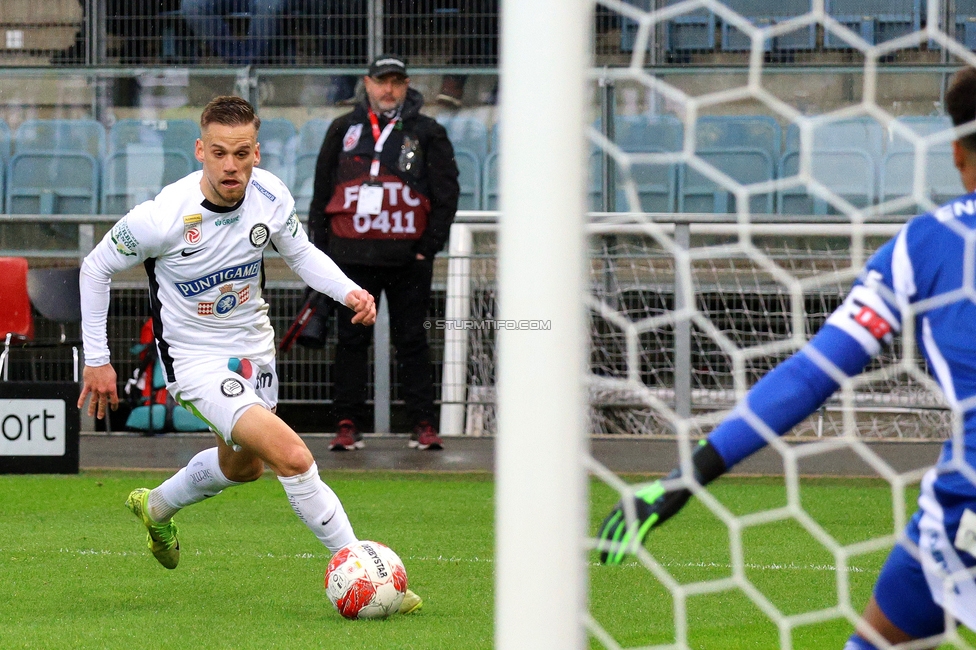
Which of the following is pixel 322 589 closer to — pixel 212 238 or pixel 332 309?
pixel 212 238

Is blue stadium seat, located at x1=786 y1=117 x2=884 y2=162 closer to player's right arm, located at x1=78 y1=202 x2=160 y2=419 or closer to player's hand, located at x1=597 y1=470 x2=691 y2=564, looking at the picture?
player's right arm, located at x1=78 y1=202 x2=160 y2=419

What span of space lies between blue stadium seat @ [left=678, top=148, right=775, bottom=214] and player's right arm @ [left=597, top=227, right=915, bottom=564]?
640 cm

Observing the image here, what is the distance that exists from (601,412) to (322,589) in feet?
13.9

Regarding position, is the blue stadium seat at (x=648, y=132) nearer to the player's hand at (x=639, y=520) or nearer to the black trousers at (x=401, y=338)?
the black trousers at (x=401, y=338)

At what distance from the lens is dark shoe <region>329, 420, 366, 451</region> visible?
787 centimetres

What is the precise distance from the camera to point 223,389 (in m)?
4.41

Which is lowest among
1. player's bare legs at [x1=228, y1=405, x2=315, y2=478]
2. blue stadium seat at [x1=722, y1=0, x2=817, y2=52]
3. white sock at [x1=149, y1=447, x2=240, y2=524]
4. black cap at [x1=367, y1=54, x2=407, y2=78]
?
white sock at [x1=149, y1=447, x2=240, y2=524]

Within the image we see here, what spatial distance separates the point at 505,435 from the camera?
6.34ft

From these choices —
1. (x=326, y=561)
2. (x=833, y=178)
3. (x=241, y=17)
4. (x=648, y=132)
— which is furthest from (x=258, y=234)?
(x=241, y=17)

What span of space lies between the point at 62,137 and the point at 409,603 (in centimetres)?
707

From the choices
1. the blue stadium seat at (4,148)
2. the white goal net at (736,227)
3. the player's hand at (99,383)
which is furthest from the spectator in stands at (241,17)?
the player's hand at (99,383)

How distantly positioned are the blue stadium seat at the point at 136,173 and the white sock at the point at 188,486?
215 inches

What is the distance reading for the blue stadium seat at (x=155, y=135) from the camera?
9.95 meters

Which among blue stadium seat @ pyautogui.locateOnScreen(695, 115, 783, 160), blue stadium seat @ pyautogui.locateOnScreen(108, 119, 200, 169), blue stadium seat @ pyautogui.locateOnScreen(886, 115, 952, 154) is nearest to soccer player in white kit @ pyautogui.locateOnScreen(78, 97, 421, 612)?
blue stadium seat @ pyautogui.locateOnScreen(886, 115, 952, 154)
